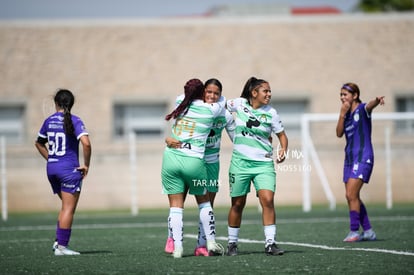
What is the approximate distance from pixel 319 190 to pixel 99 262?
2123 centimetres

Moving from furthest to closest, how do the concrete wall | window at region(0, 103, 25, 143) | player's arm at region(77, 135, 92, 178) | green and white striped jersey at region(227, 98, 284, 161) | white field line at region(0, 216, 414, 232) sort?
window at region(0, 103, 25, 143) < the concrete wall < white field line at region(0, 216, 414, 232) < player's arm at region(77, 135, 92, 178) < green and white striped jersey at region(227, 98, 284, 161)

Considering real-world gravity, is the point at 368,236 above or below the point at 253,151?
below

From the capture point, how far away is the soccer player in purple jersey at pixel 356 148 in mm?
12820

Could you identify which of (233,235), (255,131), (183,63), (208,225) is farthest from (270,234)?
(183,63)

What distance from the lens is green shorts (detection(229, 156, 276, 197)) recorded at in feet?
35.6

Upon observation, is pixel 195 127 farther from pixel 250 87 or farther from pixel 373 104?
pixel 373 104

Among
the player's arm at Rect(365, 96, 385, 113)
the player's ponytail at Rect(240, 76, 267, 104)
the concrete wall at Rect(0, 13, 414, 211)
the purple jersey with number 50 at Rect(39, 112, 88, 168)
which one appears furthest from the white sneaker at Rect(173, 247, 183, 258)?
the concrete wall at Rect(0, 13, 414, 211)

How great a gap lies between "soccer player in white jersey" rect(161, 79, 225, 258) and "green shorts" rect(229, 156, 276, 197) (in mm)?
430

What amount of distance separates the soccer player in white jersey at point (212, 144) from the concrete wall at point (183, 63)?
70.8ft

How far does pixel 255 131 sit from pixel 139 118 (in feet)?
79.0

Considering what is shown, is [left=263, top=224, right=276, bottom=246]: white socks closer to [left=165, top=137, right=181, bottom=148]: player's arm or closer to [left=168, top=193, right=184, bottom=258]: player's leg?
[left=168, top=193, right=184, bottom=258]: player's leg

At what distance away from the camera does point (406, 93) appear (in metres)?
34.8

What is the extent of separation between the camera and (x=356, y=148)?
13.0 metres

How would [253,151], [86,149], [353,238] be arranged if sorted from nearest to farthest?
[253,151] → [86,149] → [353,238]
